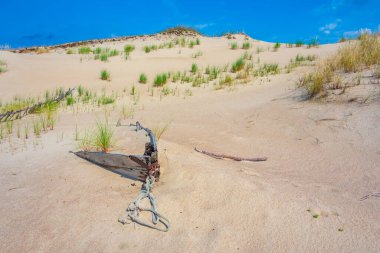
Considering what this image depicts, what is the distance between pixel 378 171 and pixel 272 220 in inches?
56.1

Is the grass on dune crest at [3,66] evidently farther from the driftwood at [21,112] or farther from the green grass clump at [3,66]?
the driftwood at [21,112]

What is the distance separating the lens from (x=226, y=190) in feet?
8.32

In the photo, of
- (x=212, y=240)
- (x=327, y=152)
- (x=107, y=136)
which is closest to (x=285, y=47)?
(x=327, y=152)

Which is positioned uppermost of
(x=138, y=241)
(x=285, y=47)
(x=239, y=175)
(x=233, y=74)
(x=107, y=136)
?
(x=285, y=47)

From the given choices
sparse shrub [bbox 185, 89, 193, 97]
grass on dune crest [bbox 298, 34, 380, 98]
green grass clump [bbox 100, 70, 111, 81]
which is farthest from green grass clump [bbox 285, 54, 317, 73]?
green grass clump [bbox 100, 70, 111, 81]

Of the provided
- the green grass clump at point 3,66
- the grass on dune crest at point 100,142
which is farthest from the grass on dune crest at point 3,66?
the grass on dune crest at point 100,142

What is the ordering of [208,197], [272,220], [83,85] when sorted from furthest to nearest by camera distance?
[83,85] < [208,197] < [272,220]

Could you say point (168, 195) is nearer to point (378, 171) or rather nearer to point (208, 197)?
point (208, 197)

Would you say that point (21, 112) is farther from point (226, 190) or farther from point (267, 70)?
point (267, 70)

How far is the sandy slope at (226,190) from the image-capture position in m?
2.03

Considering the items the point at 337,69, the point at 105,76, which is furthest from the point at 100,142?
the point at 105,76

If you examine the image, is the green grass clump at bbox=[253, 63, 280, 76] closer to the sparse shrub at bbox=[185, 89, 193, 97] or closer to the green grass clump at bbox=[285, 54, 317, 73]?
the green grass clump at bbox=[285, 54, 317, 73]

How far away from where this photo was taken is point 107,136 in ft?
10.9

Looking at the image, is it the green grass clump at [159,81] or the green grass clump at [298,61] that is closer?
the green grass clump at [159,81]
